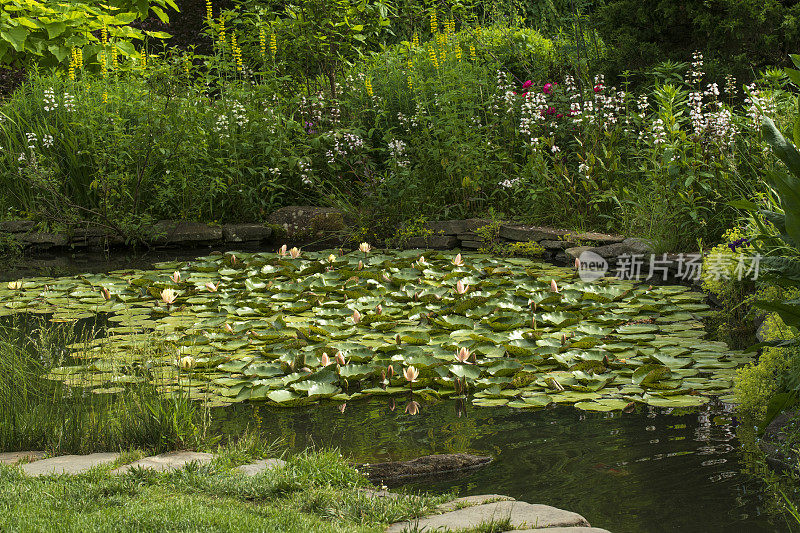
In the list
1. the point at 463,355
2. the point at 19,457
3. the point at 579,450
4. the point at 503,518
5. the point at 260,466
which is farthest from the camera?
the point at 463,355

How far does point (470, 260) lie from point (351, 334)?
2211 mm

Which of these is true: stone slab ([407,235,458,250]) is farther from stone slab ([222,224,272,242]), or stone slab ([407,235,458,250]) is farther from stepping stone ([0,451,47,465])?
stepping stone ([0,451,47,465])

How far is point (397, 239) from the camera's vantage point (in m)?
7.86

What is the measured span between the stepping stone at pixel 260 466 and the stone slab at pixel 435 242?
4808mm

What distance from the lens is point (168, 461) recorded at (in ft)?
10.0

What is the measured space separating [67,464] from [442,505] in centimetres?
151

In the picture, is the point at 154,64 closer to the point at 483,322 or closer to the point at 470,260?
the point at 470,260

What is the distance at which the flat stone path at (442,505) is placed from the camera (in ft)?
7.86

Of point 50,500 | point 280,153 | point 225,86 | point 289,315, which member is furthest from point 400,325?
point 225,86

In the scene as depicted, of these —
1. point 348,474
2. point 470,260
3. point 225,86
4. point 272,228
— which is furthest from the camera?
point 225,86

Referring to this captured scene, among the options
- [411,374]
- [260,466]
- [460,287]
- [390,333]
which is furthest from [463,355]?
[260,466]

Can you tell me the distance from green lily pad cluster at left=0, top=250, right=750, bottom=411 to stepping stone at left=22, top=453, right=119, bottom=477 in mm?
409

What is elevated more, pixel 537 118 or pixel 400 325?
pixel 537 118

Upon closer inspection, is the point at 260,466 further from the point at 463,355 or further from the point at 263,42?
the point at 263,42
